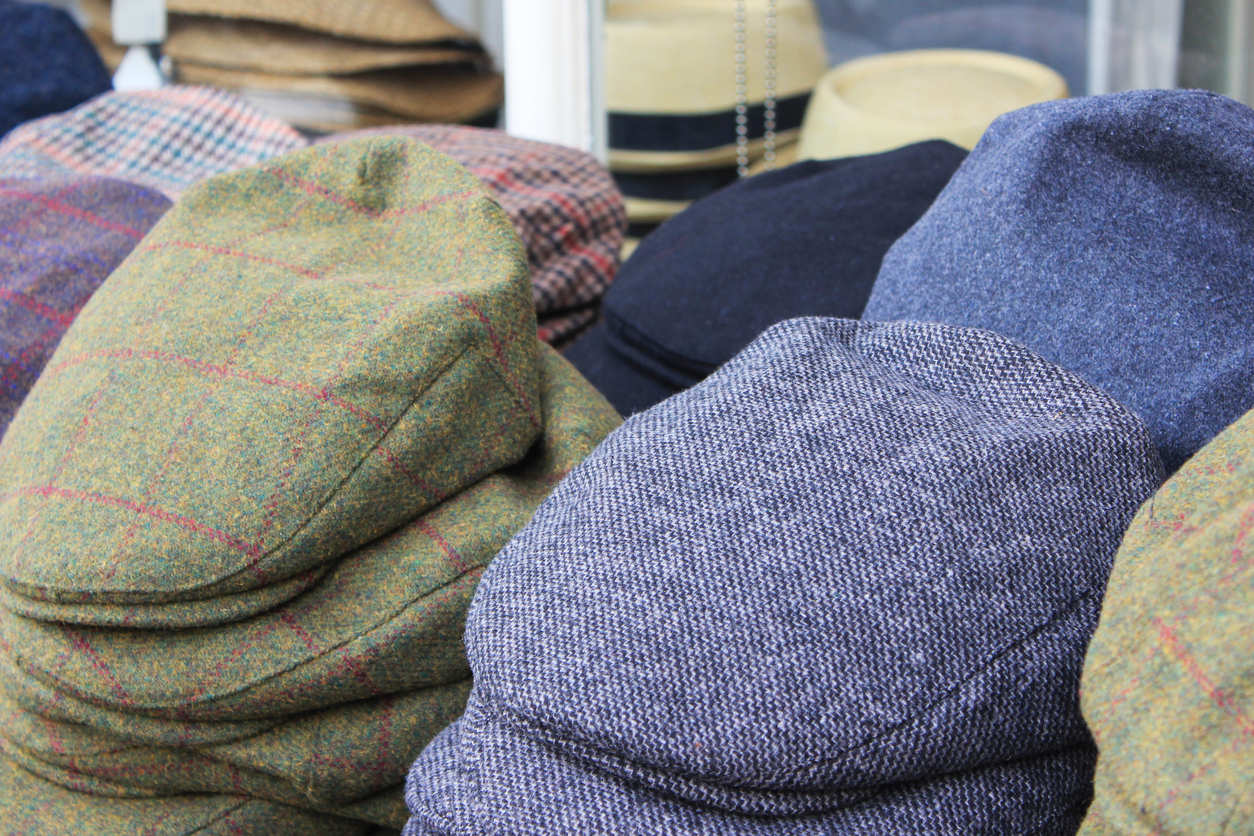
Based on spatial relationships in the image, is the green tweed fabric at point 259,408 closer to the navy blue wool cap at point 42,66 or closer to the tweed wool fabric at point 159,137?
the tweed wool fabric at point 159,137

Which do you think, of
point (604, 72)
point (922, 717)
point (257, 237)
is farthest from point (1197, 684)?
point (604, 72)

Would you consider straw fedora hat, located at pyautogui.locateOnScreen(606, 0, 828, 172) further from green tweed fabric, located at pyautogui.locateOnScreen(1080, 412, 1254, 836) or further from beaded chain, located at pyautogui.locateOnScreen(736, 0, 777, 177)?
green tweed fabric, located at pyautogui.locateOnScreen(1080, 412, 1254, 836)

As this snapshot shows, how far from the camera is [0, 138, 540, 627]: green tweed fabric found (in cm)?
49

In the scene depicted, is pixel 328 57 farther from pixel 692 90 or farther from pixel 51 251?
pixel 51 251

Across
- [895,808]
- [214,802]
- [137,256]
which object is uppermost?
[137,256]

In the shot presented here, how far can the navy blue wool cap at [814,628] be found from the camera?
1.22 feet

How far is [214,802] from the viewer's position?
0.56 m

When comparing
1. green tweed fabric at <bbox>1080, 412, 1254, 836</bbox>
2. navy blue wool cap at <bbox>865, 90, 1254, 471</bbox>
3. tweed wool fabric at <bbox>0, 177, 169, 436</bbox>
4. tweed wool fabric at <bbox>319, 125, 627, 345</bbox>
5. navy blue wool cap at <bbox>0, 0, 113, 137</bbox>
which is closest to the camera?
green tweed fabric at <bbox>1080, 412, 1254, 836</bbox>

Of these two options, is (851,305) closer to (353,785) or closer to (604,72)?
(353,785)

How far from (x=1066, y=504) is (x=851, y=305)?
11.4 inches

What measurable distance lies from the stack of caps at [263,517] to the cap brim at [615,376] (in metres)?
0.14

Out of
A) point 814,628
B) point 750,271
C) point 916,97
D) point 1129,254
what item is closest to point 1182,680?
point 814,628

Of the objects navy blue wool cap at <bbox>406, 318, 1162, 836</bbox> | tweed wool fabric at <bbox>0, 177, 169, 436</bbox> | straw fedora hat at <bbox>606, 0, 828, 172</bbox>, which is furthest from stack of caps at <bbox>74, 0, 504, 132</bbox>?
navy blue wool cap at <bbox>406, 318, 1162, 836</bbox>

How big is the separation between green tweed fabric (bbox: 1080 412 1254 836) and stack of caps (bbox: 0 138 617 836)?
298 mm
